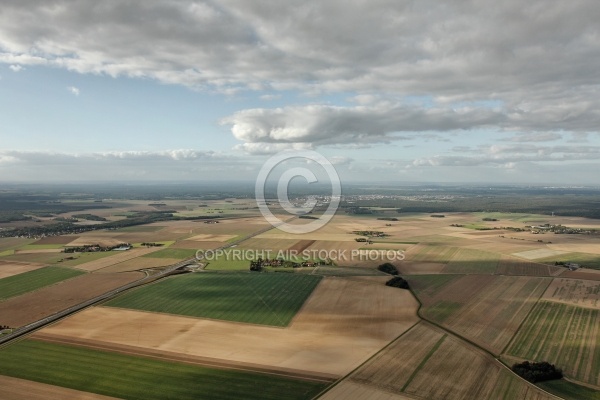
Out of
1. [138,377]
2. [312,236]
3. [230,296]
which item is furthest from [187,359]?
[312,236]

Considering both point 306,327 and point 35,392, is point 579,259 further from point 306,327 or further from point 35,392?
point 35,392

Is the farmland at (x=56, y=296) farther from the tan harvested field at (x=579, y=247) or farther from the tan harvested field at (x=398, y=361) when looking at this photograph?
the tan harvested field at (x=579, y=247)

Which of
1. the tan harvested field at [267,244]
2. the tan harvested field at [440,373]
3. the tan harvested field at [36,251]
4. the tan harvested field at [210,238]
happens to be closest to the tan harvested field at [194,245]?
the tan harvested field at [210,238]

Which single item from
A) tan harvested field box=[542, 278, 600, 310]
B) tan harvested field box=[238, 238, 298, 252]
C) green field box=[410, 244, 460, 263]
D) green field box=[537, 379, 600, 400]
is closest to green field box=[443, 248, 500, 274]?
green field box=[410, 244, 460, 263]

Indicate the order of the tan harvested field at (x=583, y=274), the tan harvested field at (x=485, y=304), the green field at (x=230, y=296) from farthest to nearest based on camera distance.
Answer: the tan harvested field at (x=583, y=274), the green field at (x=230, y=296), the tan harvested field at (x=485, y=304)

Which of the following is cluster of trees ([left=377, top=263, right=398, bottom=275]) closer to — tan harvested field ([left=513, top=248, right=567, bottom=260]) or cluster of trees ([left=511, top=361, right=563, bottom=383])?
tan harvested field ([left=513, top=248, right=567, bottom=260])

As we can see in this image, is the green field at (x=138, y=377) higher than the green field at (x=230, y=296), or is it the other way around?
the green field at (x=230, y=296)
